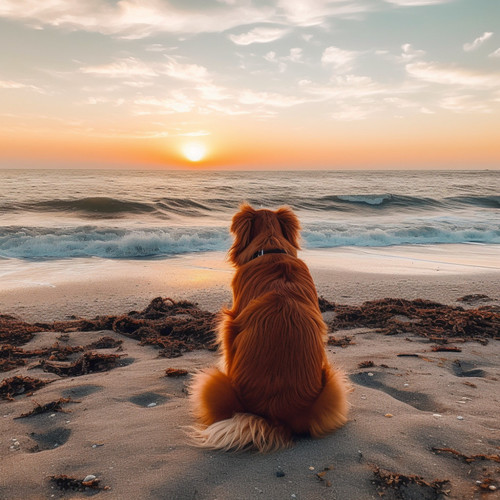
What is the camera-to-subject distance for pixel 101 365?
3.87 meters

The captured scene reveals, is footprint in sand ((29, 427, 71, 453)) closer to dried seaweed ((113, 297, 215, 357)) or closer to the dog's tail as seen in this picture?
the dog's tail

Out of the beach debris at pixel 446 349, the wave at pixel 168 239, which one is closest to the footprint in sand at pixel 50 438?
the beach debris at pixel 446 349

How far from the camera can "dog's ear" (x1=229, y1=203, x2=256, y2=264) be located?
129 inches

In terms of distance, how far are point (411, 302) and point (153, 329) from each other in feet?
12.7

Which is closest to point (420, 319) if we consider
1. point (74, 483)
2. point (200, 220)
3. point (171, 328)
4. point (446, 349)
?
point (446, 349)

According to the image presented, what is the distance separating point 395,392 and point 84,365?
111 inches

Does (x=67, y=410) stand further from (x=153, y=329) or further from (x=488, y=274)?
(x=488, y=274)

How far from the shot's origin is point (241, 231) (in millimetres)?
3279

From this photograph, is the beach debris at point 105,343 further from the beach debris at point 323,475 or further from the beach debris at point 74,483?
the beach debris at point 323,475

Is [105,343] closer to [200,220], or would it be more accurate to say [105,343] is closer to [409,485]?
[409,485]

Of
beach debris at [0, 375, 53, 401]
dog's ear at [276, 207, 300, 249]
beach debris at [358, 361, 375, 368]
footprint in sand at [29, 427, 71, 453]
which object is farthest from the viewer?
beach debris at [358, 361, 375, 368]

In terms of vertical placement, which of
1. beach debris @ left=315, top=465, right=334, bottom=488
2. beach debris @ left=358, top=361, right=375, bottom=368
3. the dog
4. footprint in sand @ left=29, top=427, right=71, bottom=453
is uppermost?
the dog

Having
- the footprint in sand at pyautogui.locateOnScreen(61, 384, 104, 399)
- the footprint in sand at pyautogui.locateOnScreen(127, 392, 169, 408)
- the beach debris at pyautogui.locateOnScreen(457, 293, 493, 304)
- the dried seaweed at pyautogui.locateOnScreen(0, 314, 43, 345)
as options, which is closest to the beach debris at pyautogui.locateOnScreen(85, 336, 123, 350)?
the dried seaweed at pyautogui.locateOnScreen(0, 314, 43, 345)

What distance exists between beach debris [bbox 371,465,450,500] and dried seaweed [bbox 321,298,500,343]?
280 centimetres
